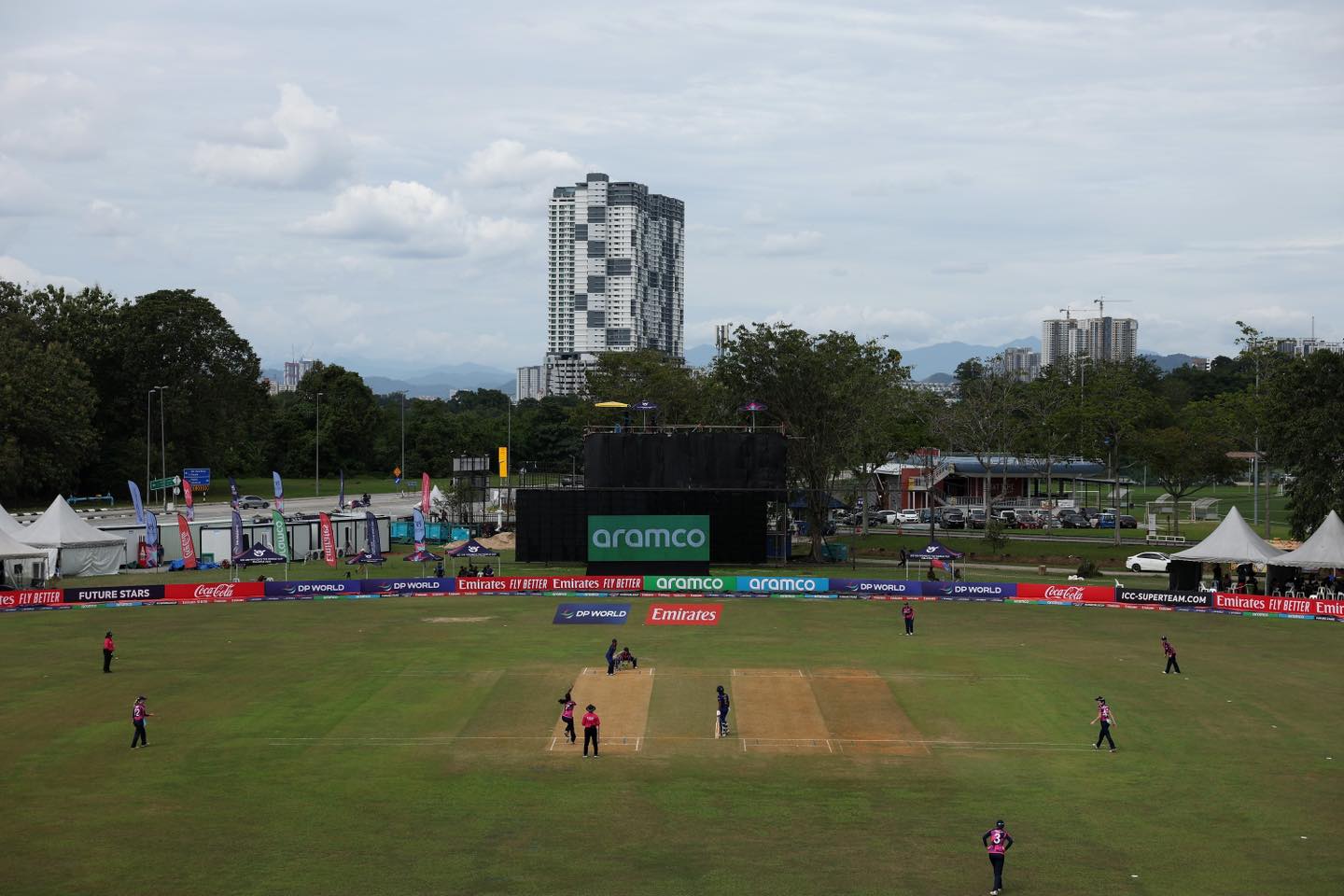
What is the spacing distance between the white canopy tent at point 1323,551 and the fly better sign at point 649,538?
99.6 ft

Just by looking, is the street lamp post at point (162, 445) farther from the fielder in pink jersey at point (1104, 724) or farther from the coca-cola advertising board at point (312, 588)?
the fielder in pink jersey at point (1104, 724)

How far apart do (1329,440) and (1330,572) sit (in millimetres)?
8991

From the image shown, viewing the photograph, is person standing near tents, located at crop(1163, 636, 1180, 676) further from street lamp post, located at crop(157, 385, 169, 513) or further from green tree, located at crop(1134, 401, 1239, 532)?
street lamp post, located at crop(157, 385, 169, 513)

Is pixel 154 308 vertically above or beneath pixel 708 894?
above

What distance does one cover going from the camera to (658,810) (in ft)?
96.5

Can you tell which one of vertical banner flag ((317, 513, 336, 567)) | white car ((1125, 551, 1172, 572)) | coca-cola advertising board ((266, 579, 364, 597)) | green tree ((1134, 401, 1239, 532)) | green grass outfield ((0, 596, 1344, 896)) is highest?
green tree ((1134, 401, 1239, 532))

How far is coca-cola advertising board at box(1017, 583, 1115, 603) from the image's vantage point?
66000 millimetres

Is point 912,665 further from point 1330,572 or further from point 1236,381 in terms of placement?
point 1236,381

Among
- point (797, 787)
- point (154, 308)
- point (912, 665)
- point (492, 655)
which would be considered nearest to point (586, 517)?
point (492, 655)

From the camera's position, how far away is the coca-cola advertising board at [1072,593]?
217 feet

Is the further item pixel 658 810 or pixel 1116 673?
pixel 1116 673

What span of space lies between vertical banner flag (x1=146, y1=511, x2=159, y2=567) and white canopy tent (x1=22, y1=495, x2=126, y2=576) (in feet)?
5.60

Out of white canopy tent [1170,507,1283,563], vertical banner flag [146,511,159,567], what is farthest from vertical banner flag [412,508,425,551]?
white canopy tent [1170,507,1283,563]

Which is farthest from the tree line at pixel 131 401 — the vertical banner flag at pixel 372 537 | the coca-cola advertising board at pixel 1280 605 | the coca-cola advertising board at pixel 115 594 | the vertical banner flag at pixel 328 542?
the coca-cola advertising board at pixel 1280 605
